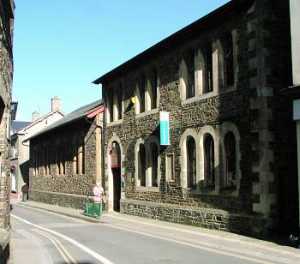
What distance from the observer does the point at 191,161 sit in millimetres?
20969

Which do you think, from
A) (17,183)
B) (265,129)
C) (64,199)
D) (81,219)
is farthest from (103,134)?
(17,183)

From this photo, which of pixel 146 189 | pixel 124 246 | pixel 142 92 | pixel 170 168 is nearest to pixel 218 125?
pixel 170 168

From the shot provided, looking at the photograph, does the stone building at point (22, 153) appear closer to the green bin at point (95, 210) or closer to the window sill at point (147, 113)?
the green bin at point (95, 210)

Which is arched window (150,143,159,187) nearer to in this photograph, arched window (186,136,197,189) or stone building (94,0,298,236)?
stone building (94,0,298,236)

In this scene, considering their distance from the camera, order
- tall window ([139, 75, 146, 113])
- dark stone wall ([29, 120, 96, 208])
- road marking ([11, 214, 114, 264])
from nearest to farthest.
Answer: road marking ([11, 214, 114, 264]) < tall window ([139, 75, 146, 113]) < dark stone wall ([29, 120, 96, 208])

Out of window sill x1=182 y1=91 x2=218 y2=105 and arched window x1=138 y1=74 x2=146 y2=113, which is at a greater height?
arched window x1=138 y1=74 x2=146 y2=113

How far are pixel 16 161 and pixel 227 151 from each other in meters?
37.7

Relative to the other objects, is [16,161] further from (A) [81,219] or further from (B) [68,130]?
(A) [81,219]

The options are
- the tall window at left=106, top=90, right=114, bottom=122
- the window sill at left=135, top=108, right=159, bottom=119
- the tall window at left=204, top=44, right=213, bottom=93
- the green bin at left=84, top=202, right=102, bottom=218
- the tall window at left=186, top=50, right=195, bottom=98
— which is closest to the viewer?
the tall window at left=204, top=44, right=213, bottom=93

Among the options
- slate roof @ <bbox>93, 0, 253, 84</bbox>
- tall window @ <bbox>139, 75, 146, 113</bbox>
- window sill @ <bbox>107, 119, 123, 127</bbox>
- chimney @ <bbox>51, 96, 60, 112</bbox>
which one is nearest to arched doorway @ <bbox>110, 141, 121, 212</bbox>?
window sill @ <bbox>107, 119, 123, 127</bbox>

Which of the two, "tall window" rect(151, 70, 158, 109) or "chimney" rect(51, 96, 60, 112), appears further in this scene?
"chimney" rect(51, 96, 60, 112)

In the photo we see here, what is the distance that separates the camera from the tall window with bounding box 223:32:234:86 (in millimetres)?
18656

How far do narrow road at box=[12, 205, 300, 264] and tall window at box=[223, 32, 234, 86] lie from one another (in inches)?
212

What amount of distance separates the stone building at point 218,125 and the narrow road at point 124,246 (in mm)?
1621
